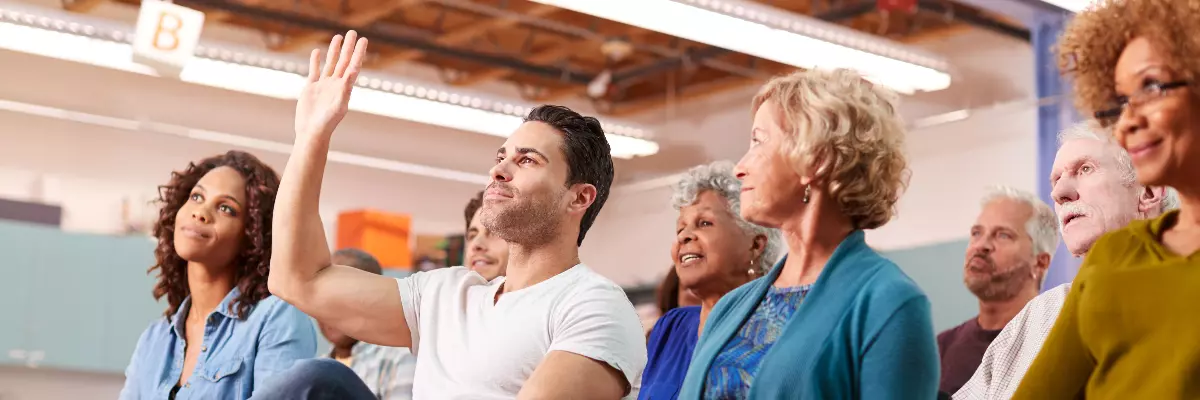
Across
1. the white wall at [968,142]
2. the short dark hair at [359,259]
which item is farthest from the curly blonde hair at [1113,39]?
the white wall at [968,142]

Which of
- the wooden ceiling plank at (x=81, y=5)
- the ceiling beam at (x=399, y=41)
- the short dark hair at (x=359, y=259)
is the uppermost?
the wooden ceiling plank at (x=81, y=5)

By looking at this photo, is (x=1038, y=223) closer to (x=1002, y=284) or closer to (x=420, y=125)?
(x=1002, y=284)

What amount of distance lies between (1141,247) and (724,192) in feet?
5.52

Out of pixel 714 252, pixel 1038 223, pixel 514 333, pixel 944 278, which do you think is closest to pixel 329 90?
pixel 514 333

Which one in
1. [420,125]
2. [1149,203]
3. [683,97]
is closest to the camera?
[1149,203]

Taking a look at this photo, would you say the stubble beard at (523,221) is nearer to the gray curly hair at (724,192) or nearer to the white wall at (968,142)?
the gray curly hair at (724,192)

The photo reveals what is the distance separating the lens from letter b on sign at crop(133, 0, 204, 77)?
5.54 meters

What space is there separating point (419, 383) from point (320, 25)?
6196mm

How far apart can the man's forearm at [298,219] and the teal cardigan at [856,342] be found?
0.81m

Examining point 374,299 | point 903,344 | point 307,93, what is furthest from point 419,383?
point 903,344

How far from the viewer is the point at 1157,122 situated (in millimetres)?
1296

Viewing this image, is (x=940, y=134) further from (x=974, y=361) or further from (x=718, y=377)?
(x=718, y=377)

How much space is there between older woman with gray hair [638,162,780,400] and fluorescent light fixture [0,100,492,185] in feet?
15.8

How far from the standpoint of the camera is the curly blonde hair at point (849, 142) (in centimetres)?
186
